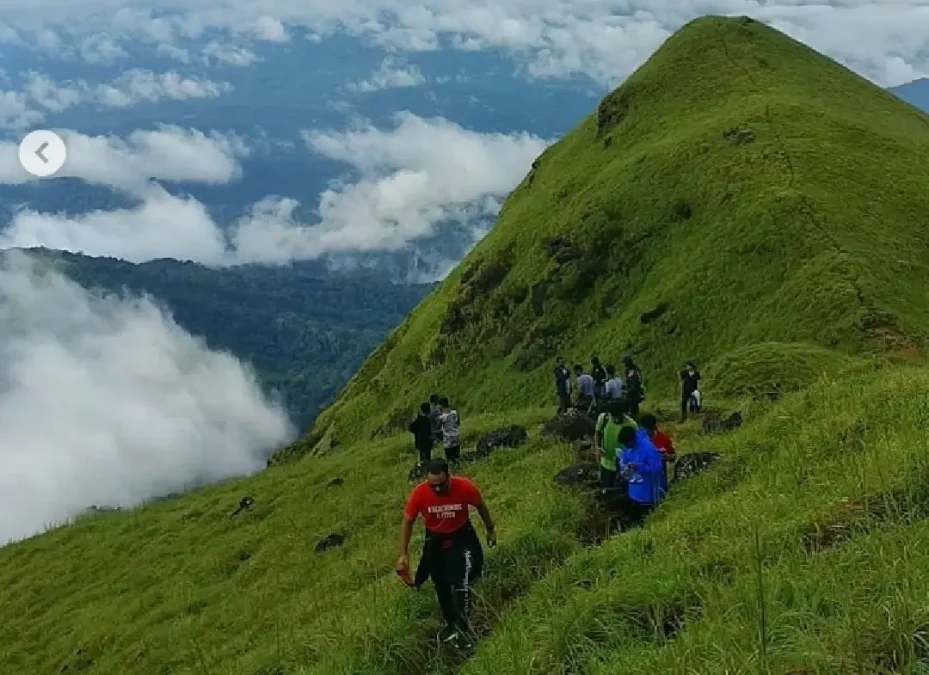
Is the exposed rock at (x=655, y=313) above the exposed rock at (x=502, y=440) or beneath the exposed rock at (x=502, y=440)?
above

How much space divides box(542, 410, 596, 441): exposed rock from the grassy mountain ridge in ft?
2.20

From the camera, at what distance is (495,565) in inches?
599

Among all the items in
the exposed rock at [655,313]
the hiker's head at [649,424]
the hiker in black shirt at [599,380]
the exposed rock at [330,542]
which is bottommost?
the exposed rock at [330,542]

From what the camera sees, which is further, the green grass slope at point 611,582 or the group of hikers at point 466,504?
the group of hikers at point 466,504

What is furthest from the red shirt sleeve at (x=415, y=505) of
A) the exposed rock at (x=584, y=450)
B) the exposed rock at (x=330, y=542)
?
the exposed rock at (x=330, y=542)

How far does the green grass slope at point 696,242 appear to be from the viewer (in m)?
54.2

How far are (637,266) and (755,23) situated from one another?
55.5 metres

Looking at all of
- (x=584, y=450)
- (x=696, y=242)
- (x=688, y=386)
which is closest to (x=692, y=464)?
(x=584, y=450)

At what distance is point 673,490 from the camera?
703 inches

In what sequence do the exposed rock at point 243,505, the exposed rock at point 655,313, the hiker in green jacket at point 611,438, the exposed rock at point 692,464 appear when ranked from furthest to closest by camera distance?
the exposed rock at point 655,313 → the exposed rock at point 243,505 → the exposed rock at point 692,464 → the hiker in green jacket at point 611,438

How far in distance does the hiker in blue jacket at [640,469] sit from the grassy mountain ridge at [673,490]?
598 millimetres

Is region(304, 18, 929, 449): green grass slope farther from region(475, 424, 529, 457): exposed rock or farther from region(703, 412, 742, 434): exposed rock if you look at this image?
region(703, 412, 742, 434): exposed rock

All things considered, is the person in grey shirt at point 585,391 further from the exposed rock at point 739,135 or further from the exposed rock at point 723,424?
the exposed rock at point 739,135

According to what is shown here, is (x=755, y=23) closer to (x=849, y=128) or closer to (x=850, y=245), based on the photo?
(x=849, y=128)
